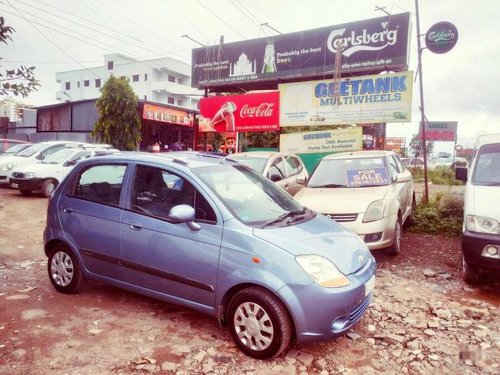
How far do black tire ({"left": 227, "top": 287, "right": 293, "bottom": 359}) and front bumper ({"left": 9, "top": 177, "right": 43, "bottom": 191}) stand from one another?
10.7 meters

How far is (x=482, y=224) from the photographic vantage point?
4664mm

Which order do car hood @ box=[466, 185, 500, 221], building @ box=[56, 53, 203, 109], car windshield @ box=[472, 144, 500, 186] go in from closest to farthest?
1. car hood @ box=[466, 185, 500, 221]
2. car windshield @ box=[472, 144, 500, 186]
3. building @ box=[56, 53, 203, 109]

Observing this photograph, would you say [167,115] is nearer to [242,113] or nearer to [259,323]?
[242,113]

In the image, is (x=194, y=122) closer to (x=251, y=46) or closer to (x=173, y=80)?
(x=251, y=46)

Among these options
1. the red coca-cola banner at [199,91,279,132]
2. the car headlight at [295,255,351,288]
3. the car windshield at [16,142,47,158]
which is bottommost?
the car headlight at [295,255,351,288]

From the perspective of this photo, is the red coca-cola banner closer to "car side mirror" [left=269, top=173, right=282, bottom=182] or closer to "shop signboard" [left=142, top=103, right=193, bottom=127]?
"car side mirror" [left=269, top=173, right=282, bottom=182]

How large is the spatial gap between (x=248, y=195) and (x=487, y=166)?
12.6 feet

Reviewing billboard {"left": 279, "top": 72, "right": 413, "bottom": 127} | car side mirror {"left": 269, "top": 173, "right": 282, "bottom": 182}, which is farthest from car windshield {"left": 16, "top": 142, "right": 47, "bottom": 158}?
car side mirror {"left": 269, "top": 173, "right": 282, "bottom": 182}

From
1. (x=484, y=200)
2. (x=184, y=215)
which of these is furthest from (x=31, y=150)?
(x=484, y=200)

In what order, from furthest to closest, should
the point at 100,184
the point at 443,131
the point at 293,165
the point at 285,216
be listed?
the point at 443,131 → the point at 293,165 → the point at 100,184 → the point at 285,216

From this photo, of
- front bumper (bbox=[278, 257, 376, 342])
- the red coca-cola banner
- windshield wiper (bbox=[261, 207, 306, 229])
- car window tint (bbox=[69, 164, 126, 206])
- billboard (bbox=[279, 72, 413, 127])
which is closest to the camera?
front bumper (bbox=[278, 257, 376, 342])

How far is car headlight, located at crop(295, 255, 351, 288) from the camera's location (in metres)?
3.16

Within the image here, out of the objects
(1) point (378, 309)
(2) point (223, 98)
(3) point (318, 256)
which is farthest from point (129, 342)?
(2) point (223, 98)

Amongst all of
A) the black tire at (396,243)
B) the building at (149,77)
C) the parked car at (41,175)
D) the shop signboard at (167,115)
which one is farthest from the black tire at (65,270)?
the building at (149,77)
